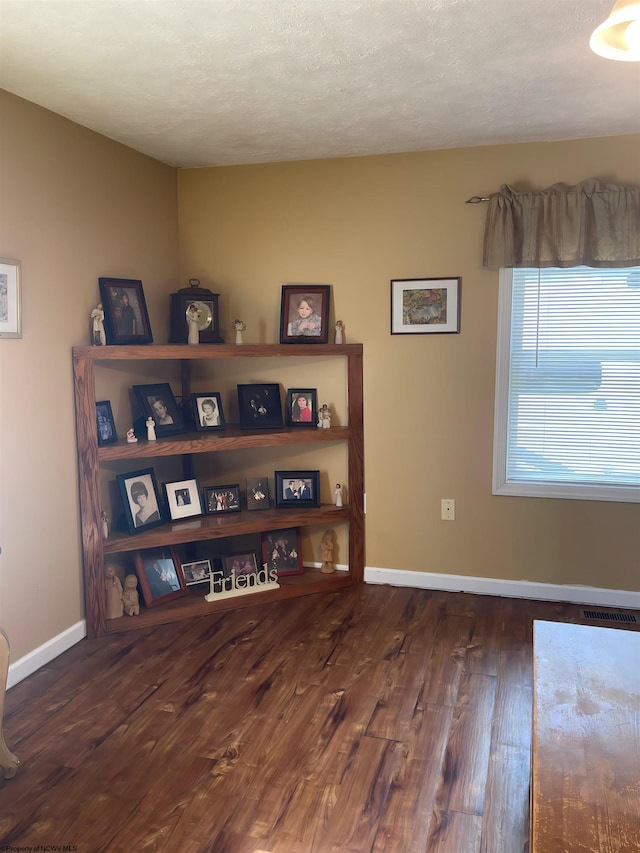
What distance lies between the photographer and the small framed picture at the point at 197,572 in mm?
3674

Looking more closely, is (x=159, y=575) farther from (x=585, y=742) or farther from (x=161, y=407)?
(x=585, y=742)

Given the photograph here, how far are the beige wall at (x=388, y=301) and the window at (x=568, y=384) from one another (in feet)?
0.26

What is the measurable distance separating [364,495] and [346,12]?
2459 millimetres

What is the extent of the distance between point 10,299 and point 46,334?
259 millimetres

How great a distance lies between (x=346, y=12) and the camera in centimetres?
202

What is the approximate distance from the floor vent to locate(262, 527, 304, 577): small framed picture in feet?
5.01

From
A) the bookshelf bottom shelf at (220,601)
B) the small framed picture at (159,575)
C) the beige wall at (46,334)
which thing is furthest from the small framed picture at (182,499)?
the beige wall at (46,334)

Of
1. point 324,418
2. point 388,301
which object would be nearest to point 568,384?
point 388,301

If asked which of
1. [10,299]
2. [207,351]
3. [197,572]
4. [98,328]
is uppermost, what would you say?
[10,299]

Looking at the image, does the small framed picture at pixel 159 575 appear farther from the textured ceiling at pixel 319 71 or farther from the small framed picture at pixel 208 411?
the textured ceiling at pixel 319 71

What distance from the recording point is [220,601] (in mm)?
3506

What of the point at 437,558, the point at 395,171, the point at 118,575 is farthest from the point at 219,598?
the point at 395,171

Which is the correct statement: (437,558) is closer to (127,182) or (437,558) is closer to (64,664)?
(64,664)

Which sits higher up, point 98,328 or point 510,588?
point 98,328
